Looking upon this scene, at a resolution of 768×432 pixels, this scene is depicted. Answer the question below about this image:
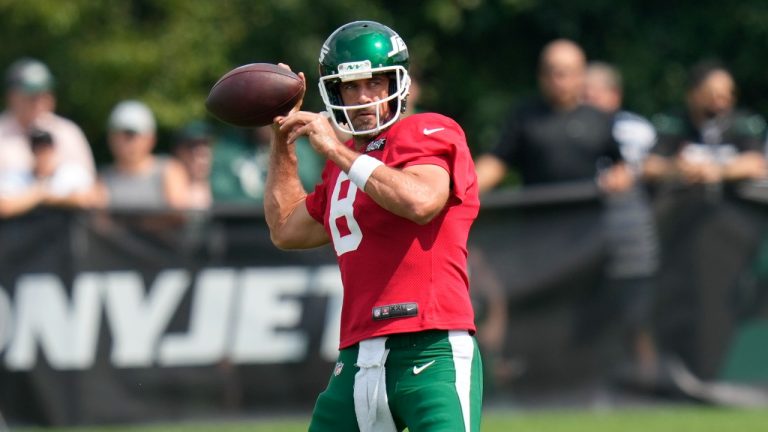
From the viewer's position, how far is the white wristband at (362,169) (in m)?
5.05

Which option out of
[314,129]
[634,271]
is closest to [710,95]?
[634,271]

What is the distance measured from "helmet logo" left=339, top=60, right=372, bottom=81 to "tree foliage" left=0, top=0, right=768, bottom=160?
9898 mm

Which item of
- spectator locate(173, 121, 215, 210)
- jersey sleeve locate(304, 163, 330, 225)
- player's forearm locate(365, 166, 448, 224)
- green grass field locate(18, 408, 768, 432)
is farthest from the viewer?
spectator locate(173, 121, 215, 210)

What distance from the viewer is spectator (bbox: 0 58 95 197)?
Result: 10.2 m

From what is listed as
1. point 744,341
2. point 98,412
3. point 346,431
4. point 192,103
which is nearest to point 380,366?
point 346,431

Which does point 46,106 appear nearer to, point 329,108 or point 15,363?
point 15,363

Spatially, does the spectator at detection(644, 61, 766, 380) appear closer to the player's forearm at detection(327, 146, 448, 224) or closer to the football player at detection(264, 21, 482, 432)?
the football player at detection(264, 21, 482, 432)

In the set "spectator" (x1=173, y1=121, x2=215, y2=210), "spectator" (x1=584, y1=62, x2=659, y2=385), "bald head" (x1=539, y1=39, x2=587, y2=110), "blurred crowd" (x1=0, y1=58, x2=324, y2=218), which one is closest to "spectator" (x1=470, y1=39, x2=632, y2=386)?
"bald head" (x1=539, y1=39, x2=587, y2=110)

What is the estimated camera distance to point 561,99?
10047mm

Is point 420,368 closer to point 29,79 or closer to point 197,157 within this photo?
point 29,79

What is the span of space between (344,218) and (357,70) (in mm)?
539

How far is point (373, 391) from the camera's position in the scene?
511 centimetres

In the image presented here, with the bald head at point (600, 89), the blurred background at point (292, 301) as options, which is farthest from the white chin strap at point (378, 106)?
the bald head at point (600, 89)

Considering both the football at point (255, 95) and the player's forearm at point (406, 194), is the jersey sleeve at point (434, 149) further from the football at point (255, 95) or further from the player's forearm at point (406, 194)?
the football at point (255, 95)
